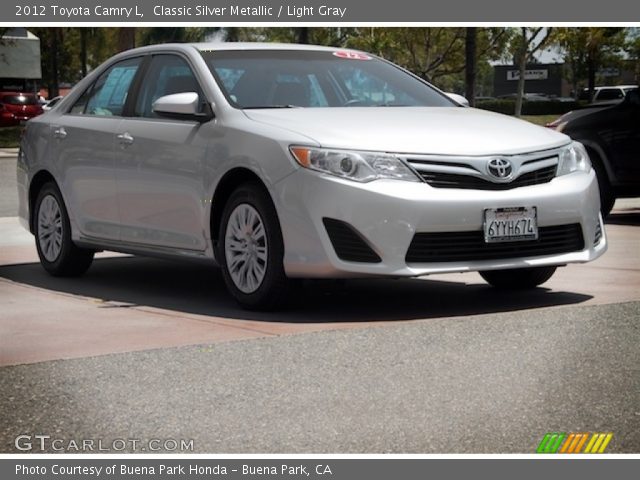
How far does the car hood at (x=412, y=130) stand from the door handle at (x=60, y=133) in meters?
2.13

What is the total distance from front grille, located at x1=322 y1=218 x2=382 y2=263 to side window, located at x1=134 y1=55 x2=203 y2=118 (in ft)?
5.66

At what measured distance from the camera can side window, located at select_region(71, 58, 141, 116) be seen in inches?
373

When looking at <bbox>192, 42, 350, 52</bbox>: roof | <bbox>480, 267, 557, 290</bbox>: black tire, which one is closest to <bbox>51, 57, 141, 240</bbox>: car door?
<bbox>192, 42, 350, 52</bbox>: roof

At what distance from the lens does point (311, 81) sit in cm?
877

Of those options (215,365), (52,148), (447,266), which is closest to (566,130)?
(52,148)

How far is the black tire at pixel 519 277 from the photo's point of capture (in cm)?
876

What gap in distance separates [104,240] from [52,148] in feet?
3.12

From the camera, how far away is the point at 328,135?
7609 mm

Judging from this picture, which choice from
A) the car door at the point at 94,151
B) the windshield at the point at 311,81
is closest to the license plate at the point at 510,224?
the windshield at the point at 311,81

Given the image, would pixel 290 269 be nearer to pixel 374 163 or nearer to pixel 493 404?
pixel 374 163

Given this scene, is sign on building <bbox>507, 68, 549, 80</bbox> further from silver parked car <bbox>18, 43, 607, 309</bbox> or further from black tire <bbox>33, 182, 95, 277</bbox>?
silver parked car <bbox>18, 43, 607, 309</bbox>

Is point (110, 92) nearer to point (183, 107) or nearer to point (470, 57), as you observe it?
point (183, 107)

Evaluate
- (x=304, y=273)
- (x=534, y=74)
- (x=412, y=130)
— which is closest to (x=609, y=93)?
(x=412, y=130)
